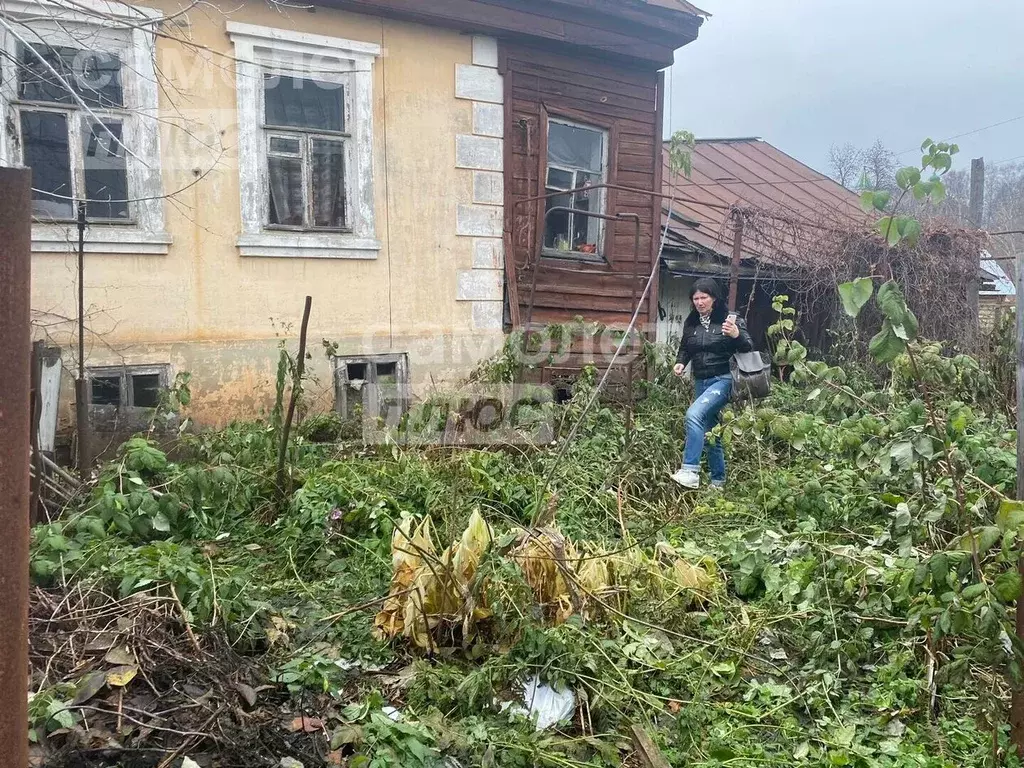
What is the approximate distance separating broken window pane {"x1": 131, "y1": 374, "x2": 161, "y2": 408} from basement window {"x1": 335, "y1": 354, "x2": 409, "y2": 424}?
1.46 m

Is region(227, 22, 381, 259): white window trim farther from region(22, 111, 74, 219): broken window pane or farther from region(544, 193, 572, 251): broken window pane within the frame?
region(544, 193, 572, 251): broken window pane

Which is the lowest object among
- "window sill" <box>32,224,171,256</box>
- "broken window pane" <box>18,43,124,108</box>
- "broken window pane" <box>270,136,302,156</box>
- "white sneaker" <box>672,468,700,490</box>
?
"white sneaker" <box>672,468,700,490</box>

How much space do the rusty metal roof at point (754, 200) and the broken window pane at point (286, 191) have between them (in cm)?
336

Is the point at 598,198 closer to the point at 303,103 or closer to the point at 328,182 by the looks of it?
the point at 328,182

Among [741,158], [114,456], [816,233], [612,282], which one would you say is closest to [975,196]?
[741,158]

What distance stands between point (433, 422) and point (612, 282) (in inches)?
128

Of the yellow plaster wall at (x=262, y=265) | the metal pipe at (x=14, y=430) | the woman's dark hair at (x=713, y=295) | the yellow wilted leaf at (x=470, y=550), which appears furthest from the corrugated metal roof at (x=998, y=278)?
the metal pipe at (x=14, y=430)

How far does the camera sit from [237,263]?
6234 millimetres

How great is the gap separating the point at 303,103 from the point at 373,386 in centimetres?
255

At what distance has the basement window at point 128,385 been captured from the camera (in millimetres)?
5766

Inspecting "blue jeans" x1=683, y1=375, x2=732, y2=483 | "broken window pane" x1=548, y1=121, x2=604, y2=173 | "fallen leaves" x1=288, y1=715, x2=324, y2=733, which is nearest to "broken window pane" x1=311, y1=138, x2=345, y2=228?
"broken window pane" x1=548, y1=121, x2=604, y2=173

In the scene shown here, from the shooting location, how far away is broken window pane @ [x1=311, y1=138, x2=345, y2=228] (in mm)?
6609

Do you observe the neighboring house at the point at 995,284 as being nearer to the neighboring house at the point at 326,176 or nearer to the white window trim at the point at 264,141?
the neighboring house at the point at 326,176

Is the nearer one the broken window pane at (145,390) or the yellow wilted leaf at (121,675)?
the yellow wilted leaf at (121,675)
